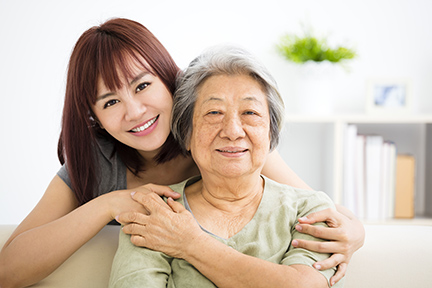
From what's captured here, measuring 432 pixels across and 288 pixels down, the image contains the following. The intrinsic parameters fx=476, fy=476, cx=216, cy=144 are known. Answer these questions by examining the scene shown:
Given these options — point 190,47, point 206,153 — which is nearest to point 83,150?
point 206,153

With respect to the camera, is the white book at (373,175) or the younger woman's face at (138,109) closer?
the younger woman's face at (138,109)

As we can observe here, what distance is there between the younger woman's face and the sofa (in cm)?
36

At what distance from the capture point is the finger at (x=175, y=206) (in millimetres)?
1440

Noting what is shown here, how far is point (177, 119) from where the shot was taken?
1.62 meters

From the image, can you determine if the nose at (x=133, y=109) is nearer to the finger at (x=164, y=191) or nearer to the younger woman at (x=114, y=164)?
the younger woman at (x=114, y=164)

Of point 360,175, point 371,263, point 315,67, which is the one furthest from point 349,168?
point 371,263

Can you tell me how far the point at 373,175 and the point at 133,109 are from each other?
6.51 feet

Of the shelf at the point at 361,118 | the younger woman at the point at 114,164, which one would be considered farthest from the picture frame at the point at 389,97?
the younger woman at the point at 114,164

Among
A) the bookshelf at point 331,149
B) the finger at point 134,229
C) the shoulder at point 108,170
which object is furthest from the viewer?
the bookshelf at point 331,149

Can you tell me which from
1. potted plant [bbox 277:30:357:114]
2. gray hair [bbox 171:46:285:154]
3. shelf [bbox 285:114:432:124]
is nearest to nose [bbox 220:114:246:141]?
gray hair [bbox 171:46:285:154]

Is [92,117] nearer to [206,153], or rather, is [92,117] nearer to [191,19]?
[206,153]

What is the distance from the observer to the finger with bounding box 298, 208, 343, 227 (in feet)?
Answer: 4.63

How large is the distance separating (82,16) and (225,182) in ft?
7.86

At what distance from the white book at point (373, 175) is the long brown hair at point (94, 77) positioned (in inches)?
65.4
